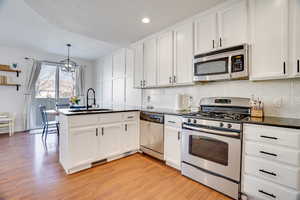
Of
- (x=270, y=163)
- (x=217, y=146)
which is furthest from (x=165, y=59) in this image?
(x=270, y=163)

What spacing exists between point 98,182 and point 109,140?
2.40 ft

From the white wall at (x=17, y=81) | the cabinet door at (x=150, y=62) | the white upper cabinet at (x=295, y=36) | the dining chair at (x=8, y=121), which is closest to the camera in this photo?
the white upper cabinet at (x=295, y=36)

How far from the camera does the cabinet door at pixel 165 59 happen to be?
288cm

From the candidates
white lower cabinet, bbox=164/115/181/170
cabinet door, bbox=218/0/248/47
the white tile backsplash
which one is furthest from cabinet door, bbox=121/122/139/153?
cabinet door, bbox=218/0/248/47

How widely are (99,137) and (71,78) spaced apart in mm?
4380

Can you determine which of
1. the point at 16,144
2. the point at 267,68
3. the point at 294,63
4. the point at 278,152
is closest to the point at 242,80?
the point at 267,68

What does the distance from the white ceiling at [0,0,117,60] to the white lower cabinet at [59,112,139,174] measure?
2.07 m

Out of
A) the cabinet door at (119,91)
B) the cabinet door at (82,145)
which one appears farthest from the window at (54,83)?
the cabinet door at (82,145)

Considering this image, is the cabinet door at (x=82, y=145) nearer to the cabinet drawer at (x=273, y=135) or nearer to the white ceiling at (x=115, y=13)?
the white ceiling at (x=115, y=13)

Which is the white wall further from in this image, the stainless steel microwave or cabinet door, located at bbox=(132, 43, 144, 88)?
the stainless steel microwave

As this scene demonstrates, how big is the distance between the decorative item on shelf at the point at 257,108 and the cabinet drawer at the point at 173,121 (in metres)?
Answer: 1.00

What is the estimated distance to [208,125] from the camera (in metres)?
1.95

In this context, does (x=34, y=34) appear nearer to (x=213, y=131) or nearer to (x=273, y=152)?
(x=213, y=131)

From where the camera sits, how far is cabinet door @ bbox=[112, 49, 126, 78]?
4.71 m
